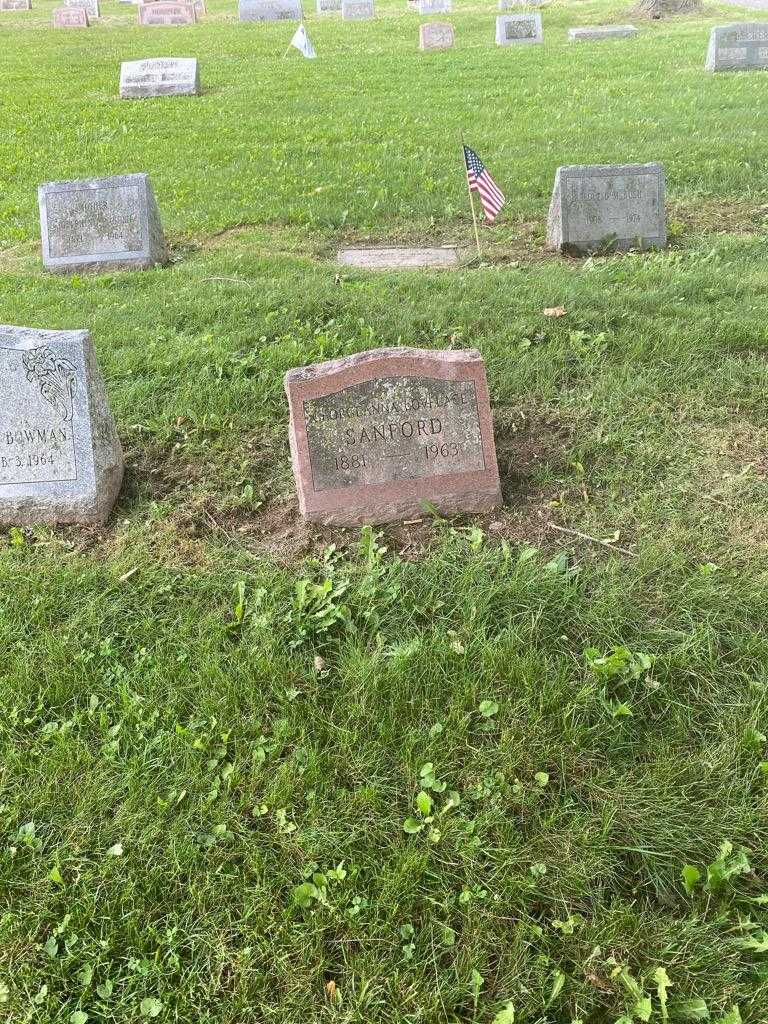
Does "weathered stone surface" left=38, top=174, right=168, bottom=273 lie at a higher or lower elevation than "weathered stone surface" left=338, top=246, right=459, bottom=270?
higher

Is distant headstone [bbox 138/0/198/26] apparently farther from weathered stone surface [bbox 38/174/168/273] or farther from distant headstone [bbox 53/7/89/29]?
weathered stone surface [bbox 38/174/168/273]

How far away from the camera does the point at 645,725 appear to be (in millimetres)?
2791

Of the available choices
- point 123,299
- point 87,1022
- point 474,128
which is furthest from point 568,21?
point 87,1022

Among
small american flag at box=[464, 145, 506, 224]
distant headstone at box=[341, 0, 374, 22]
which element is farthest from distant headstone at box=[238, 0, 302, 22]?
small american flag at box=[464, 145, 506, 224]

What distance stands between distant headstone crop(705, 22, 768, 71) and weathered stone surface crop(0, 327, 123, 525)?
14717 mm

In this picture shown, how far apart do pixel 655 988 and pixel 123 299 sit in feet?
19.1

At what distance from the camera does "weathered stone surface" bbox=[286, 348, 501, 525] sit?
362 cm

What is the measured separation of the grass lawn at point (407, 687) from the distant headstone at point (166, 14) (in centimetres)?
2101

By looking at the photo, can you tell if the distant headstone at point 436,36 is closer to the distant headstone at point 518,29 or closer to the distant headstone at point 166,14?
the distant headstone at point 518,29

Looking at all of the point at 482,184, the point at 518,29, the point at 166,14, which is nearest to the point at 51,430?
the point at 482,184

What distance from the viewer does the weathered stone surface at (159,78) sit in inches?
545

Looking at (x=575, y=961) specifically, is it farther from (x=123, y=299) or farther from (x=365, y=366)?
(x=123, y=299)

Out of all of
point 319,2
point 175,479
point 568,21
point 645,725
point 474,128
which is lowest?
point 645,725

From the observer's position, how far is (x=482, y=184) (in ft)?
20.3
